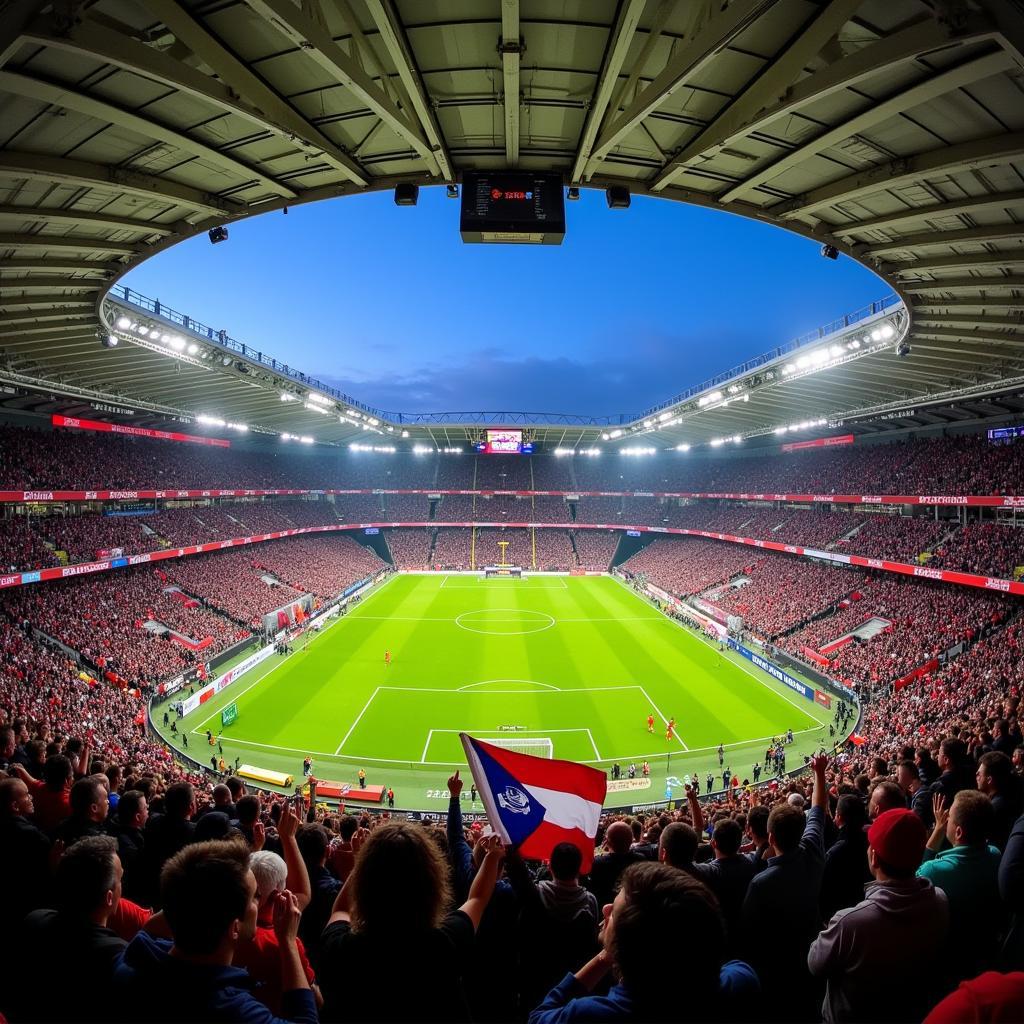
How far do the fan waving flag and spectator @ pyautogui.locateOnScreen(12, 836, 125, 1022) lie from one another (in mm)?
2111

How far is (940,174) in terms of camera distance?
866cm

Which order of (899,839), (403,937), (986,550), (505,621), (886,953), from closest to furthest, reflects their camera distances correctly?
1. (403,937)
2. (886,953)
3. (899,839)
4. (986,550)
5. (505,621)

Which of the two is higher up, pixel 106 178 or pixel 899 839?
pixel 106 178

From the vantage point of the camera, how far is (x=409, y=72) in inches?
245

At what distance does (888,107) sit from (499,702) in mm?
24846

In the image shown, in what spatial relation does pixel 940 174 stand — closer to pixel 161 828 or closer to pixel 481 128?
pixel 481 128

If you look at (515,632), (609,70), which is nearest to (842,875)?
(609,70)

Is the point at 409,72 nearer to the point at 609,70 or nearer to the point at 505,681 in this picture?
the point at 609,70

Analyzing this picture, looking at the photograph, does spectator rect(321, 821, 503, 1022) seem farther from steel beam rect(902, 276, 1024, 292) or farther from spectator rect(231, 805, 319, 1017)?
steel beam rect(902, 276, 1024, 292)

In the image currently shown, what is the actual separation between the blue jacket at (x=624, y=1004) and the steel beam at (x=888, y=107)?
8.28 metres

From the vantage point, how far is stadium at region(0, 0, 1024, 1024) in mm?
2539

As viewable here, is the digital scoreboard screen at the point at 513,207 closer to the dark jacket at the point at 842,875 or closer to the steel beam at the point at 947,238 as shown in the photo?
the dark jacket at the point at 842,875

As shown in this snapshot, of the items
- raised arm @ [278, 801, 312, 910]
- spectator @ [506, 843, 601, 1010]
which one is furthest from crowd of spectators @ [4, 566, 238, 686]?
spectator @ [506, 843, 601, 1010]

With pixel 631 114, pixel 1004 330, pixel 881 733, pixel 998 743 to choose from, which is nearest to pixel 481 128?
pixel 631 114
